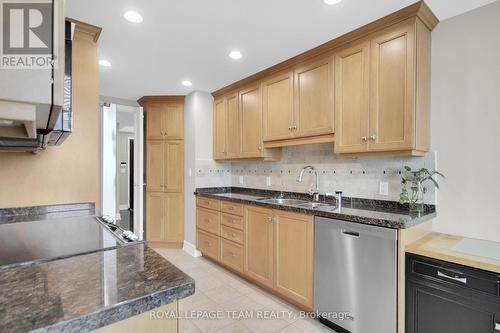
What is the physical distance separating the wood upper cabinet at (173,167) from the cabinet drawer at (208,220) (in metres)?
0.63

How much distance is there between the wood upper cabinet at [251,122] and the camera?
10.1 ft

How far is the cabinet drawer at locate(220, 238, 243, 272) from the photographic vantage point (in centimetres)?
291

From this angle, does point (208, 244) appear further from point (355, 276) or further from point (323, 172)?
point (355, 276)

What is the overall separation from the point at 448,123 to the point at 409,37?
705 millimetres

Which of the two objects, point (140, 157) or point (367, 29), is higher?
point (367, 29)

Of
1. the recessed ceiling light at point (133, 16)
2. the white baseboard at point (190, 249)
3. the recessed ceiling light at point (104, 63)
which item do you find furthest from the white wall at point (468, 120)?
the recessed ceiling light at point (104, 63)

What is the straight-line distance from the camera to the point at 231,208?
9.91ft

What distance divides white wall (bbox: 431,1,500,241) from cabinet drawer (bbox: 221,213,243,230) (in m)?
1.81

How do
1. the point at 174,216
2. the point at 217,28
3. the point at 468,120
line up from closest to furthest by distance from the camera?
the point at 468,120
the point at 217,28
the point at 174,216

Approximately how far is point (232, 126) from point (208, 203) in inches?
43.3

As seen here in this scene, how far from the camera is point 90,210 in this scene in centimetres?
208

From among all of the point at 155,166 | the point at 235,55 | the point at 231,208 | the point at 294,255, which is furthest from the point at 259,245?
the point at 155,166

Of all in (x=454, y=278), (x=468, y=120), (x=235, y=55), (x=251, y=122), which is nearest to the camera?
(x=454, y=278)

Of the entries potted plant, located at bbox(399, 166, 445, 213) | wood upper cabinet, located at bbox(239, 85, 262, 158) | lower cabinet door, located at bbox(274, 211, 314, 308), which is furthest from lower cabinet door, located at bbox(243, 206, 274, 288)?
potted plant, located at bbox(399, 166, 445, 213)
